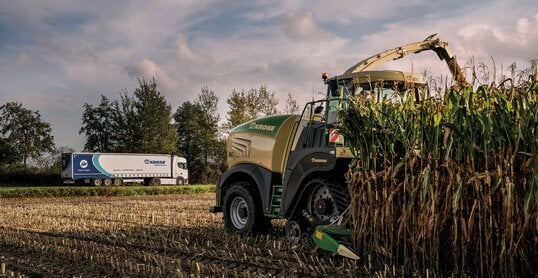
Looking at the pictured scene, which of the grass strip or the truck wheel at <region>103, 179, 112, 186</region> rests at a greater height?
the truck wheel at <region>103, 179, 112, 186</region>

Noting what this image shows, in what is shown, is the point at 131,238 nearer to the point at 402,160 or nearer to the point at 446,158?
the point at 402,160

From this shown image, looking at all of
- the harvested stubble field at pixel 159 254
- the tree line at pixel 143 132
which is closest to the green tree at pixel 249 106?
the tree line at pixel 143 132

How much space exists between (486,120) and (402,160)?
1.27 meters

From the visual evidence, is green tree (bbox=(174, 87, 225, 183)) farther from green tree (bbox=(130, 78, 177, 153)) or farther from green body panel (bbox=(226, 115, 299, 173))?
green body panel (bbox=(226, 115, 299, 173))

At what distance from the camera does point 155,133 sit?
52.2 metres

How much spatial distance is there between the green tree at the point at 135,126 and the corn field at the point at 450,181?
148 ft

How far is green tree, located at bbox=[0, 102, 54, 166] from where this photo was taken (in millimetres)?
54438

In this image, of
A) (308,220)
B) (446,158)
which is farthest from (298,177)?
(446,158)

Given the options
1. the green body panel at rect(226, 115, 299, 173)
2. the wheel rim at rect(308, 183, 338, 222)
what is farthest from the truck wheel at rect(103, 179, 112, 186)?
the wheel rim at rect(308, 183, 338, 222)

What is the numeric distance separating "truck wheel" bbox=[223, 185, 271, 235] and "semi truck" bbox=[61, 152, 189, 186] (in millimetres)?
33135

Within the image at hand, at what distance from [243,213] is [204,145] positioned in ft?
142

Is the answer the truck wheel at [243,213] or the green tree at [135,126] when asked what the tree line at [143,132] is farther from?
the truck wheel at [243,213]

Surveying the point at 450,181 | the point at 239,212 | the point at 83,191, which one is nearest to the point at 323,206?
the point at 450,181

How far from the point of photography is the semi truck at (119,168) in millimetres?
42469
